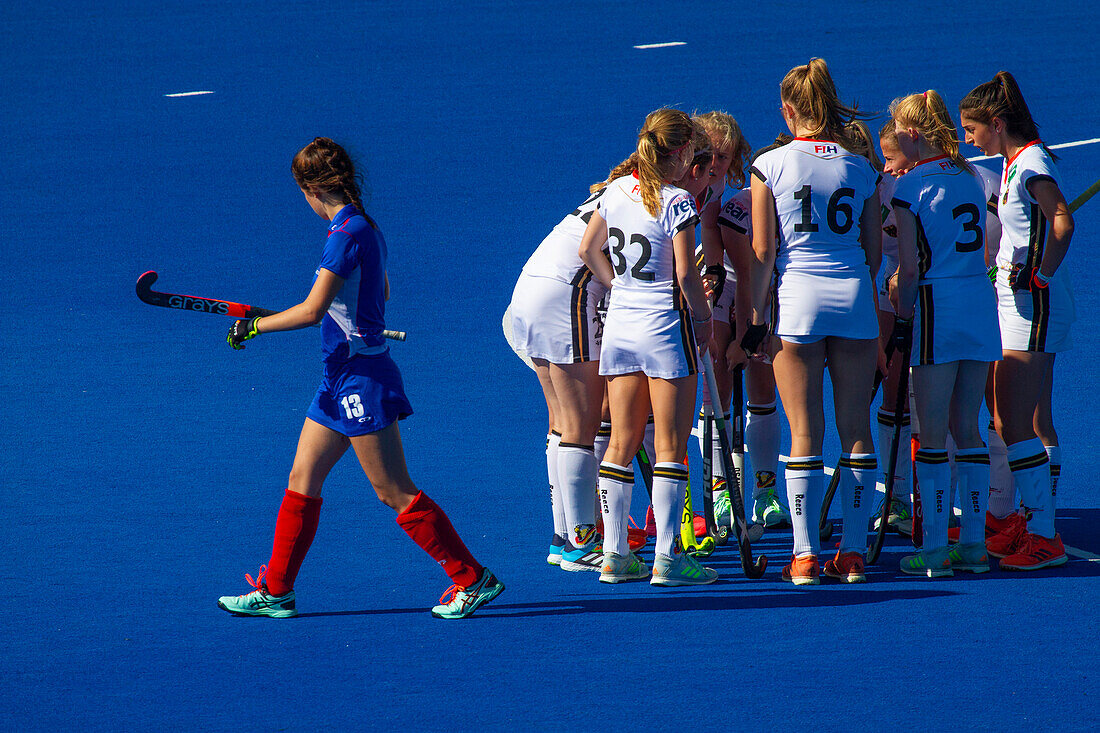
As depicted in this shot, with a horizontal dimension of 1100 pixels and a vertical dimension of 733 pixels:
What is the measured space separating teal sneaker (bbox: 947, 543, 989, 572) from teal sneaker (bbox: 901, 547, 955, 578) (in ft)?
0.13

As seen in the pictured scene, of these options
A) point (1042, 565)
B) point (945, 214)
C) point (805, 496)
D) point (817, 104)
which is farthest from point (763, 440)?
point (817, 104)

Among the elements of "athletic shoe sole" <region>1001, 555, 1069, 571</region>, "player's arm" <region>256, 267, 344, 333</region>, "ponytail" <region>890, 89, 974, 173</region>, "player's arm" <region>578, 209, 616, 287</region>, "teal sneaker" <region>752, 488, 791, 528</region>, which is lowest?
"athletic shoe sole" <region>1001, 555, 1069, 571</region>

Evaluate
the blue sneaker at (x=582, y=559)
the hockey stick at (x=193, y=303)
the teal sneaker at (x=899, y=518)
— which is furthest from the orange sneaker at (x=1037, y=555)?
the hockey stick at (x=193, y=303)

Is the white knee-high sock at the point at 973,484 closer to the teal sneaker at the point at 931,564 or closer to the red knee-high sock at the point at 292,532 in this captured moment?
the teal sneaker at the point at 931,564

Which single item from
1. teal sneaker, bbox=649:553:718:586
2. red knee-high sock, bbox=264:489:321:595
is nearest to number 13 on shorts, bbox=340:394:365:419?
red knee-high sock, bbox=264:489:321:595

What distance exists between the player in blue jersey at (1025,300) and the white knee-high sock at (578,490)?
172 centimetres

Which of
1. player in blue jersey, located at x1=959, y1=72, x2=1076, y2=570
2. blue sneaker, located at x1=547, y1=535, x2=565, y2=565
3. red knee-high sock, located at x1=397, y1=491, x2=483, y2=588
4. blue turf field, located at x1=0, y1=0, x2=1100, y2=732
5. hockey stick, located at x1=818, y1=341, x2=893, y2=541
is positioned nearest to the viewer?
blue turf field, located at x1=0, y1=0, x2=1100, y2=732

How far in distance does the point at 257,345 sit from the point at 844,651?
571cm

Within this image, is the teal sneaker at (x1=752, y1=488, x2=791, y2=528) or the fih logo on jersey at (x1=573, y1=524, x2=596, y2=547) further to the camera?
the teal sneaker at (x1=752, y1=488, x2=791, y2=528)

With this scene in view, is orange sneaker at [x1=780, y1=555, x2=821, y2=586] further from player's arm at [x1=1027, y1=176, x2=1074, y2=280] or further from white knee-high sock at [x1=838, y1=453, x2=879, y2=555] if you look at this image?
player's arm at [x1=1027, y1=176, x2=1074, y2=280]

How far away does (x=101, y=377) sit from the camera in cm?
870

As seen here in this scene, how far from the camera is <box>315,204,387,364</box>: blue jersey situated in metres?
4.88

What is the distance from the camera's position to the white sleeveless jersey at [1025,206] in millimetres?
5441

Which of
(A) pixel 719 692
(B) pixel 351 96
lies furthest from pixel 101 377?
(B) pixel 351 96
